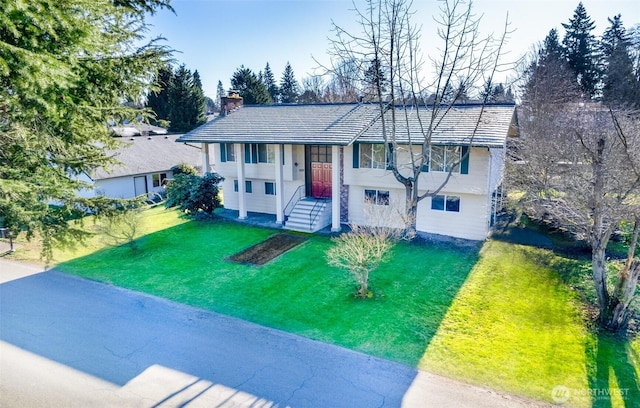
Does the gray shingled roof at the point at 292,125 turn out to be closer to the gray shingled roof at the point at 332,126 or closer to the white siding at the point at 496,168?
the gray shingled roof at the point at 332,126

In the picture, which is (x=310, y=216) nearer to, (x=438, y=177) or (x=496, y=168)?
(x=438, y=177)

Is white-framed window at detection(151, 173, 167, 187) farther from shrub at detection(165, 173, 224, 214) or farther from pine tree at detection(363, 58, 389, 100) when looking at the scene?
pine tree at detection(363, 58, 389, 100)

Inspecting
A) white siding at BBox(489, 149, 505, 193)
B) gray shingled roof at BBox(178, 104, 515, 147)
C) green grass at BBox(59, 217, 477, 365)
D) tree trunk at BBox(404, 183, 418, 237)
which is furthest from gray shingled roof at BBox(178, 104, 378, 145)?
white siding at BBox(489, 149, 505, 193)

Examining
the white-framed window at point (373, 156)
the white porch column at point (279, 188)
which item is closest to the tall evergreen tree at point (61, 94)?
the white porch column at point (279, 188)

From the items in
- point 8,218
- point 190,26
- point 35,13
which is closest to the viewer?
point 35,13

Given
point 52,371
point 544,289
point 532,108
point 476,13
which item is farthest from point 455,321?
point 532,108

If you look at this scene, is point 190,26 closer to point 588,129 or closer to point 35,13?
point 35,13
